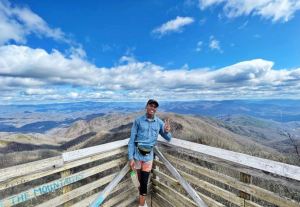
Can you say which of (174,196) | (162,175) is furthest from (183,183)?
(162,175)

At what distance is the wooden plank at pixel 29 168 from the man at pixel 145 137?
4.61 feet

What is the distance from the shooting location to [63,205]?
156 inches

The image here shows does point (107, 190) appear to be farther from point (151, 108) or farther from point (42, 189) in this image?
point (151, 108)

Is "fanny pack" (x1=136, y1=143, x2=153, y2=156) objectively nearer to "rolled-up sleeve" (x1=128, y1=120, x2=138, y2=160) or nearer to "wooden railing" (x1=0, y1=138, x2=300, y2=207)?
"rolled-up sleeve" (x1=128, y1=120, x2=138, y2=160)

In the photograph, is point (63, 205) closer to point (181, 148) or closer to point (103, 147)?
point (103, 147)

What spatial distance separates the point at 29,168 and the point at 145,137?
2090 mm

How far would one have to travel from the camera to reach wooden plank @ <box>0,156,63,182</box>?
3168 millimetres

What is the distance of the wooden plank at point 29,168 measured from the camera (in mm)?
3168

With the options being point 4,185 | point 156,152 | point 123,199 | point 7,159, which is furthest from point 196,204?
point 7,159

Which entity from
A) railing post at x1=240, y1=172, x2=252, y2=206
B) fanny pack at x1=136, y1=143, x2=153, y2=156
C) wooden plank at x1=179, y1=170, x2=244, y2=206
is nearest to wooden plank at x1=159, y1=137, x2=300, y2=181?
railing post at x1=240, y1=172, x2=252, y2=206

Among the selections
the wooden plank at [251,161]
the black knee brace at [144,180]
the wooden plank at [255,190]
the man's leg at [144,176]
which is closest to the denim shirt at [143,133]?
the man's leg at [144,176]

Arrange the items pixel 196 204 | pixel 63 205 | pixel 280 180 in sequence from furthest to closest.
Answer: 1. pixel 196 204
2. pixel 63 205
3. pixel 280 180

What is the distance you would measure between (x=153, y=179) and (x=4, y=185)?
3.23 m

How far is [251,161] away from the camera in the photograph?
3.23 metres
